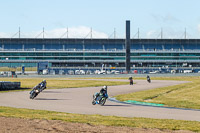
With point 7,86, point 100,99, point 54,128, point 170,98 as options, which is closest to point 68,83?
point 7,86

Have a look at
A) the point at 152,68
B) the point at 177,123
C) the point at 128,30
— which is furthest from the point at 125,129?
the point at 152,68

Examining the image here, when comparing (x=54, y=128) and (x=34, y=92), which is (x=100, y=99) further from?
(x=54, y=128)

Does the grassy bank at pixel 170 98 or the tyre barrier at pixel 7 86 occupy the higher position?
the tyre barrier at pixel 7 86

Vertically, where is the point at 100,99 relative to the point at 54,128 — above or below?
above

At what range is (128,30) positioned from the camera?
16300 cm

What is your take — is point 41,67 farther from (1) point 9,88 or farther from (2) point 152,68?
(1) point 9,88

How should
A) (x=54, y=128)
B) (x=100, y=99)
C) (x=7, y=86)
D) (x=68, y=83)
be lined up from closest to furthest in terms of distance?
(x=54, y=128) < (x=100, y=99) < (x=7, y=86) < (x=68, y=83)

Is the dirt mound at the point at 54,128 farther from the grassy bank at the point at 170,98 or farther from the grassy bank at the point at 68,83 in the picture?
the grassy bank at the point at 68,83

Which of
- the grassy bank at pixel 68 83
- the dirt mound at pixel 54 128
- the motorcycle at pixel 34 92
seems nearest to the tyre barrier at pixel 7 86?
the grassy bank at pixel 68 83

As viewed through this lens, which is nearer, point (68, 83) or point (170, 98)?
point (170, 98)

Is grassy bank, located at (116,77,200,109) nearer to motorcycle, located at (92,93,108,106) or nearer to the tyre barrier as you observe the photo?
motorcycle, located at (92,93,108,106)

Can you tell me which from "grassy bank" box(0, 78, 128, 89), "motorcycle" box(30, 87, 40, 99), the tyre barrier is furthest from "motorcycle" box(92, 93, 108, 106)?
"grassy bank" box(0, 78, 128, 89)

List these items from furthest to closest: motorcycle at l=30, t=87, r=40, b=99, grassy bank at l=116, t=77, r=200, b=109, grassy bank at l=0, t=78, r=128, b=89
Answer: grassy bank at l=0, t=78, r=128, b=89
motorcycle at l=30, t=87, r=40, b=99
grassy bank at l=116, t=77, r=200, b=109

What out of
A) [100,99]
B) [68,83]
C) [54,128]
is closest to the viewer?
[54,128]
